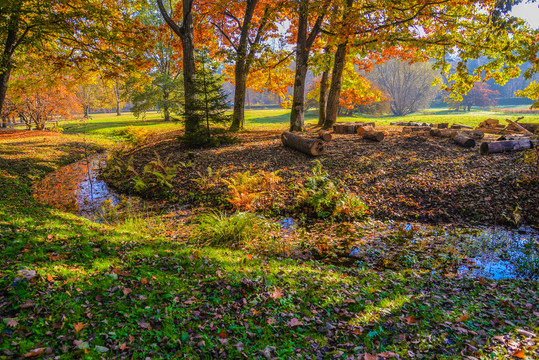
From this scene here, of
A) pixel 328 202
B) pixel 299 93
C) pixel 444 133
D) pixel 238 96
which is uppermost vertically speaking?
pixel 238 96

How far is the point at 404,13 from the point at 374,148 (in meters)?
6.54

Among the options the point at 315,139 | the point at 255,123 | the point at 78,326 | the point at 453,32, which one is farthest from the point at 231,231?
the point at 255,123

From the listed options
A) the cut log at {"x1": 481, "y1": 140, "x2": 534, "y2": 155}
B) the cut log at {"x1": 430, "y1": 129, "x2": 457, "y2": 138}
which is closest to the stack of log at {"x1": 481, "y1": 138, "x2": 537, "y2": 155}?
the cut log at {"x1": 481, "y1": 140, "x2": 534, "y2": 155}

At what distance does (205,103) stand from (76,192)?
5.41 metres

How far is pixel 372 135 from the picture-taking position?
11.4m

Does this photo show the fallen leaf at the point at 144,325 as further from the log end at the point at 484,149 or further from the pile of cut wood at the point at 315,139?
the log end at the point at 484,149

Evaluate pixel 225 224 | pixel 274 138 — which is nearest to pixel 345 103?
pixel 274 138

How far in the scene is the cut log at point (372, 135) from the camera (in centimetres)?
1124

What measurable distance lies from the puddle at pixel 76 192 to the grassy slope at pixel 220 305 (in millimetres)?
2679

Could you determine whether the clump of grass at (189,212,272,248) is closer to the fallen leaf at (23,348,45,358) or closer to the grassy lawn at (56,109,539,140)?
the fallen leaf at (23,348,45,358)

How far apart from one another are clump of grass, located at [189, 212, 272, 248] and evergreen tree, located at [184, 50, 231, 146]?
5.88 meters

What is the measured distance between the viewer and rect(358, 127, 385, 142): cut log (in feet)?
36.9

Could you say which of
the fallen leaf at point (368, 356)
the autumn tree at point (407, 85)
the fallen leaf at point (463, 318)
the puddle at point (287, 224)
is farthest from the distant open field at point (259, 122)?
the fallen leaf at point (463, 318)

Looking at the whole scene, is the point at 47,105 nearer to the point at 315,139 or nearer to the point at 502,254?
the point at 315,139
